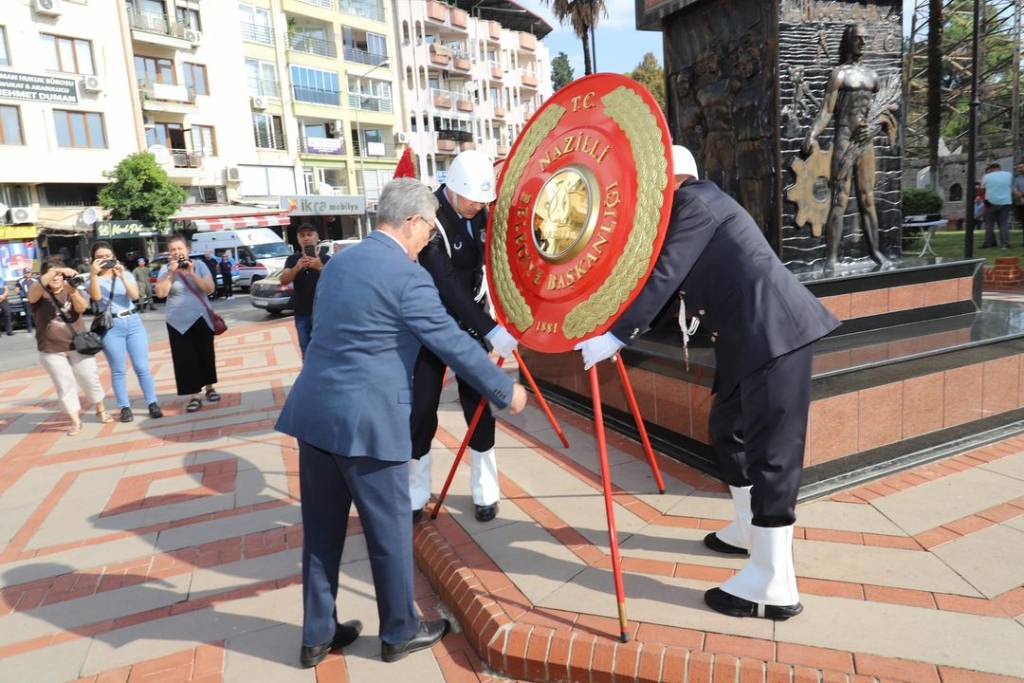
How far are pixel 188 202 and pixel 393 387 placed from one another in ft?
114

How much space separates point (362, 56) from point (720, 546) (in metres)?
45.1

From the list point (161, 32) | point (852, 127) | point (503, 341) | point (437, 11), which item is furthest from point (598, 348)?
point (437, 11)

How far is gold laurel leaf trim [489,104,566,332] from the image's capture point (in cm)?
303

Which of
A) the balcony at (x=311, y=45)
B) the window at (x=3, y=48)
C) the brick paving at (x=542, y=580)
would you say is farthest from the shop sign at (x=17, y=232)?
the brick paving at (x=542, y=580)

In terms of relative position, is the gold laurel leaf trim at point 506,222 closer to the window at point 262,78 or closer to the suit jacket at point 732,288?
the suit jacket at point 732,288

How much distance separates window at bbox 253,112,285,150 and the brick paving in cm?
3497

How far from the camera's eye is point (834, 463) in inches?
155

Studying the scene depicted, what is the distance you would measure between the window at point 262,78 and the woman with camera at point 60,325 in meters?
33.3

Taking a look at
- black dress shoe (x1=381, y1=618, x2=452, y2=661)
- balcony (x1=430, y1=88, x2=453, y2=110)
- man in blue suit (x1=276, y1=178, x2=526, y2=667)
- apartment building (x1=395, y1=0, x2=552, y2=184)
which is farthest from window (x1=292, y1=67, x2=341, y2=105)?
black dress shoe (x1=381, y1=618, x2=452, y2=661)

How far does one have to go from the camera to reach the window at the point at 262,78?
3625 centimetres

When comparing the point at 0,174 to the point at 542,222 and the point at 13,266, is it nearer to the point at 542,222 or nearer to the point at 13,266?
the point at 13,266

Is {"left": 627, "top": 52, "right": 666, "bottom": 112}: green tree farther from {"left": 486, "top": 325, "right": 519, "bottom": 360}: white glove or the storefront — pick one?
{"left": 486, "top": 325, "right": 519, "bottom": 360}: white glove

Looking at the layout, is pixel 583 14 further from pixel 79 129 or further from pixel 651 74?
pixel 651 74

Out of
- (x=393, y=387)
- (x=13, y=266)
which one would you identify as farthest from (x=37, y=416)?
(x=13, y=266)
